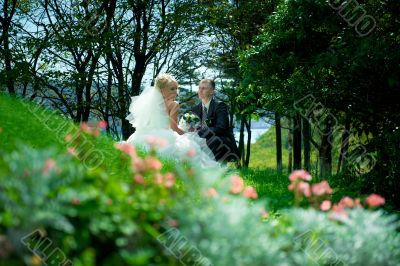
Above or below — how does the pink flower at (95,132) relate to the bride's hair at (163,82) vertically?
below

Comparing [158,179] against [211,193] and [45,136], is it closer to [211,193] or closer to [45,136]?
[211,193]

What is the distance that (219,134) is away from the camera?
991 centimetres

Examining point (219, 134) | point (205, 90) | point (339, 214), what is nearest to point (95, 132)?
point (339, 214)

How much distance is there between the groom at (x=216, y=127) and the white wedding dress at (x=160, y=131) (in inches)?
15.7

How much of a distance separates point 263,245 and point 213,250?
345 millimetres

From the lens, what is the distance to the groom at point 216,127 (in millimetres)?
9820

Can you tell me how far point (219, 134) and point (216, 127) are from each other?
0.56ft

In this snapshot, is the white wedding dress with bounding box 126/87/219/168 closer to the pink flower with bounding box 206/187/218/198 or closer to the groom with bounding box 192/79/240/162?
the groom with bounding box 192/79/240/162

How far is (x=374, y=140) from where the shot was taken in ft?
24.2

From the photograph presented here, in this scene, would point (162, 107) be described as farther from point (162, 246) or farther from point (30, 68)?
point (30, 68)

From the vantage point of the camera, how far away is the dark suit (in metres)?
9.80

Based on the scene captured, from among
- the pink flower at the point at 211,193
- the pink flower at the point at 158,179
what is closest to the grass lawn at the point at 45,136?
the pink flower at the point at 158,179

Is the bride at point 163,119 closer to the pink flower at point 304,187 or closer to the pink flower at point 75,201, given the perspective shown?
the pink flower at point 304,187

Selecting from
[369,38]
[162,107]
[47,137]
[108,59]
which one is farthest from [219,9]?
[47,137]
